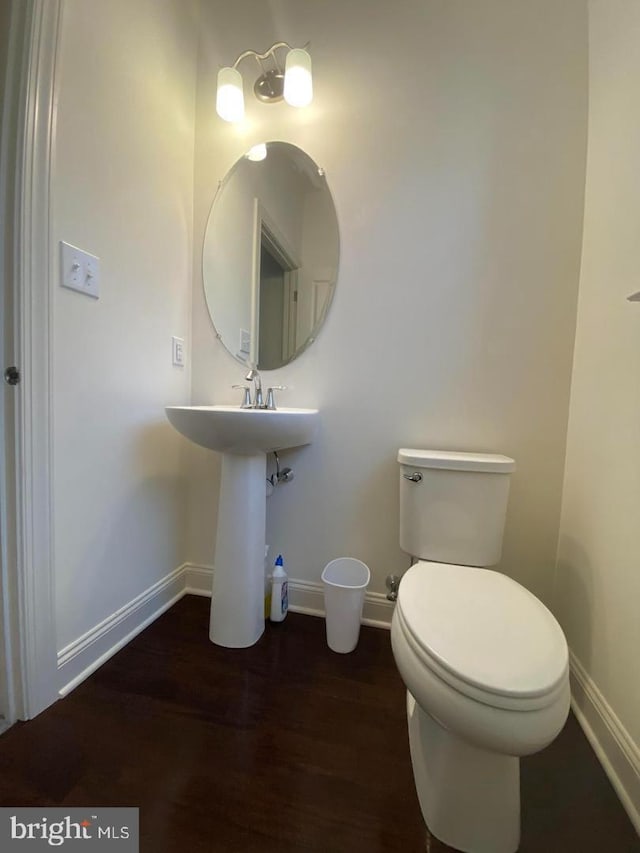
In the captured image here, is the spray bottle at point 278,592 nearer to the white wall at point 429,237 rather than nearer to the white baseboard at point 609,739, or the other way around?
the white wall at point 429,237

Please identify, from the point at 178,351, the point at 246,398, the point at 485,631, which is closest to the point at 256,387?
the point at 246,398

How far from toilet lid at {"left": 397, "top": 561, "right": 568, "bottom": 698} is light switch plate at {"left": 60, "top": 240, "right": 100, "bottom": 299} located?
44.6 inches

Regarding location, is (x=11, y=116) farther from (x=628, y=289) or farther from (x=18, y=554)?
(x=628, y=289)

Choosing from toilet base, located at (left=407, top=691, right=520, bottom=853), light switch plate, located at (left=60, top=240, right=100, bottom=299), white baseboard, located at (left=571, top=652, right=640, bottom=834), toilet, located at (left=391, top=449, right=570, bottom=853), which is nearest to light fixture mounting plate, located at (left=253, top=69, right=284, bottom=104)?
light switch plate, located at (left=60, top=240, right=100, bottom=299)

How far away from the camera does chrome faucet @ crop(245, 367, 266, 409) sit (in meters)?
1.37

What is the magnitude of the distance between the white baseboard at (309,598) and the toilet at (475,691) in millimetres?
400

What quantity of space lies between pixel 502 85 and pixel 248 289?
1093 millimetres

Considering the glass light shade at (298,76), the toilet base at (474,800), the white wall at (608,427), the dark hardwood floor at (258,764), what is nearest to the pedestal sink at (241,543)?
the dark hardwood floor at (258,764)

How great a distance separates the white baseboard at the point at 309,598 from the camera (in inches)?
53.9

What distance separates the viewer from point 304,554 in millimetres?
1441

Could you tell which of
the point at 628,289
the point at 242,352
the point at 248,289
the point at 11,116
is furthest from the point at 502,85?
the point at 11,116

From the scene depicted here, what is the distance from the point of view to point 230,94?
1307mm

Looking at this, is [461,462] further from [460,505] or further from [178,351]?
[178,351]

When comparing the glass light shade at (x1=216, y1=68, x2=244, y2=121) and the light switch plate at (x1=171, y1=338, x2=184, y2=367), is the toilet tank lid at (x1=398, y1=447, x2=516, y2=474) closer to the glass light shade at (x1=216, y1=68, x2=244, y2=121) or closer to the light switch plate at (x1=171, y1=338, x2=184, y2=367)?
the light switch plate at (x1=171, y1=338, x2=184, y2=367)
